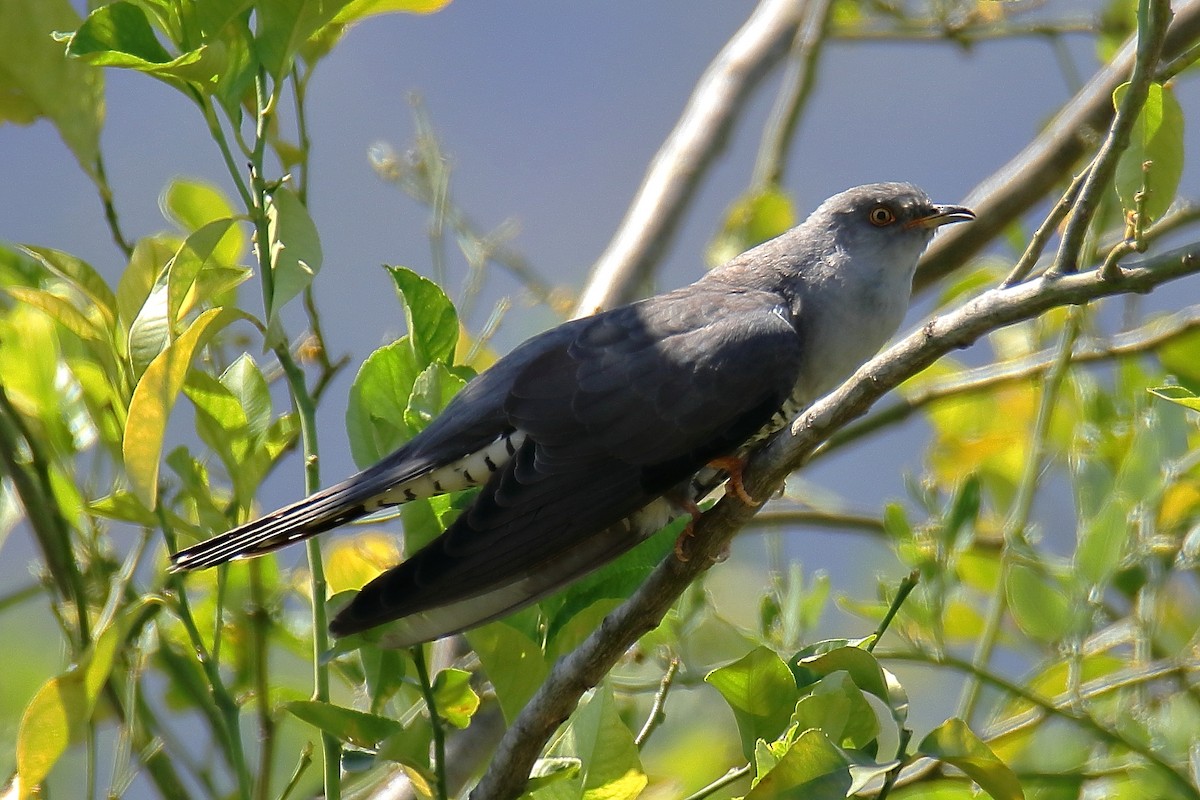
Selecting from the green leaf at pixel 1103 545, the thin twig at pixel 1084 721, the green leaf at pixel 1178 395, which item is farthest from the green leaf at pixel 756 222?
the green leaf at pixel 1178 395

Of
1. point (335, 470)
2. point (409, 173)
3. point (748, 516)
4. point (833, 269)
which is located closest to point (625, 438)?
point (748, 516)

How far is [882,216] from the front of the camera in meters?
4.05

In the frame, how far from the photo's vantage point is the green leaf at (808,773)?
1913mm

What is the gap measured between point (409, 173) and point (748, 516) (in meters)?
2.32

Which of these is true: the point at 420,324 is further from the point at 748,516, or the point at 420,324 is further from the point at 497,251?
the point at 497,251

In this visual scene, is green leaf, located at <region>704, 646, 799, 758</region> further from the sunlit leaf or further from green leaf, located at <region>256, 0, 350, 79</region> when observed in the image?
green leaf, located at <region>256, 0, 350, 79</region>

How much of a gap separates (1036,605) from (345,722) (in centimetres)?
164

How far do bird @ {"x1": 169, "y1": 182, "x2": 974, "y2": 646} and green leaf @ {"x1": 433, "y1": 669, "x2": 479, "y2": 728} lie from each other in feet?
0.52

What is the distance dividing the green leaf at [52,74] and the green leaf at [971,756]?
187 centimetres

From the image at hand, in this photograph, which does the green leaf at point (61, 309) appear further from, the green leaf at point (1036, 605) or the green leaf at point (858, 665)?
the green leaf at point (1036, 605)

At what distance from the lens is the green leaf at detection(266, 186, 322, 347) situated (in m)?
2.20

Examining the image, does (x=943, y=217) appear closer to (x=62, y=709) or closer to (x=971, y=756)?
(x=971, y=756)

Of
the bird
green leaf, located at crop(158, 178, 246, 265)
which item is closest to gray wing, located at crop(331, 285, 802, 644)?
the bird

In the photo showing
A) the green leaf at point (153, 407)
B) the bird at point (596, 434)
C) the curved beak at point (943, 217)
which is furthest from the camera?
the curved beak at point (943, 217)
